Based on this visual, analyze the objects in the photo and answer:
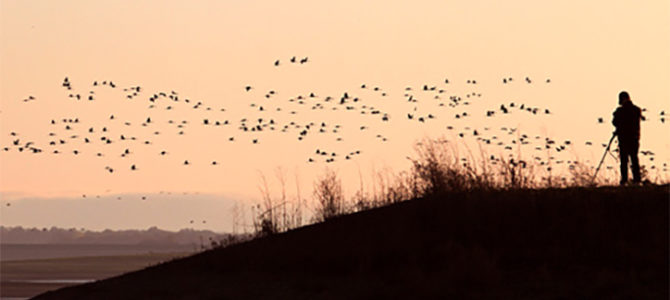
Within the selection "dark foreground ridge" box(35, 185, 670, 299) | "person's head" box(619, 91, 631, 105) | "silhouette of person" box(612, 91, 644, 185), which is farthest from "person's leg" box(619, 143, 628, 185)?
"dark foreground ridge" box(35, 185, 670, 299)

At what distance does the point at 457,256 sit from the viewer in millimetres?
24562

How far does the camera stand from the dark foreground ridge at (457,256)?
23172 mm

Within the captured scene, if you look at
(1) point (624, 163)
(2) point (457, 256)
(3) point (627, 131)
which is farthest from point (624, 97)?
(2) point (457, 256)

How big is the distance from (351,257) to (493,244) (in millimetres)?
2841

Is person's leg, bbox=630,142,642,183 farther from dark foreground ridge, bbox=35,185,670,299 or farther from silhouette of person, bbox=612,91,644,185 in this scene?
dark foreground ridge, bbox=35,185,670,299

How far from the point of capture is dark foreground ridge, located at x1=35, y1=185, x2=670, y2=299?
2317 cm

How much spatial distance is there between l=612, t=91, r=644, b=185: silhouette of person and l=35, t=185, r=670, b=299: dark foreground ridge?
9.10 feet

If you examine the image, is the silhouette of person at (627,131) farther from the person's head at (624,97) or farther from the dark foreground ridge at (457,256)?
the dark foreground ridge at (457,256)

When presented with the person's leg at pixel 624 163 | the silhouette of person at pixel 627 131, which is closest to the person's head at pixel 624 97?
the silhouette of person at pixel 627 131

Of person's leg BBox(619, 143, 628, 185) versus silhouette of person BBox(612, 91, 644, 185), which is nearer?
silhouette of person BBox(612, 91, 644, 185)

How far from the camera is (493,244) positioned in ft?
82.9

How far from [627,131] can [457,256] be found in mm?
7275

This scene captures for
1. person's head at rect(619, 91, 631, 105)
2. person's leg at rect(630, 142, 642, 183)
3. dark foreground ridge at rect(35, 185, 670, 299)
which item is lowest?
dark foreground ridge at rect(35, 185, 670, 299)

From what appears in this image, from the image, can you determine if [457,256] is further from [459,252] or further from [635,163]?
[635,163]
